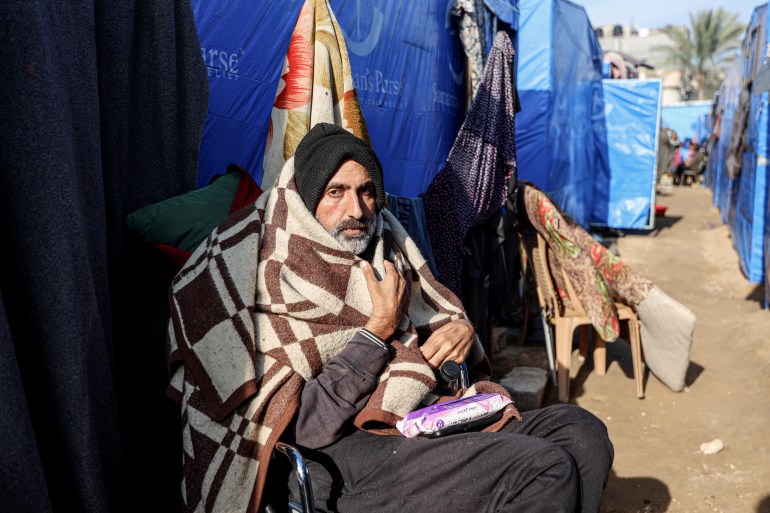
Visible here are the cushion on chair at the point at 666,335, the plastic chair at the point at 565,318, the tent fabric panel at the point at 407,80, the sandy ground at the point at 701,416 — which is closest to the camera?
the sandy ground at the point at 701,416

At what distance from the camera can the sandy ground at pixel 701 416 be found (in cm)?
337

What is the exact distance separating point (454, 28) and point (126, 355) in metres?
3.90

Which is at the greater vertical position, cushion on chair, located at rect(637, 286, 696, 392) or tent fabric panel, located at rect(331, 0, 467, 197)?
tent fabric panel, located at rect(331, 0, 467, 197)

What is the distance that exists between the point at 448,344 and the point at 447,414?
0.41 metres

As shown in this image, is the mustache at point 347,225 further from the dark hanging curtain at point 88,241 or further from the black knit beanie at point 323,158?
the dark hanging curtain at point 88,241

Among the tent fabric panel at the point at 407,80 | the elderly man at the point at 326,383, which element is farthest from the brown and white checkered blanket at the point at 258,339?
the tent fabric panel at the point at 407,80

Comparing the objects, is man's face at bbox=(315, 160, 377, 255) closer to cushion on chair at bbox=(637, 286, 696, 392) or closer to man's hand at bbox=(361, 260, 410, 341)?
man's hand at bbox=(361, 260, 410, 341)

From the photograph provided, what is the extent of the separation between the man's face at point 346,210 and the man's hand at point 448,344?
404 millimetres

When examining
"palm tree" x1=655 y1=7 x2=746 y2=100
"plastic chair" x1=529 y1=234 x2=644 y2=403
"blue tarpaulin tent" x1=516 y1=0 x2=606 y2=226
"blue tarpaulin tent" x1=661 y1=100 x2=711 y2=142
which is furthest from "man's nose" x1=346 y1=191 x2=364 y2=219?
"palm tree" x1=655 y1=7 x2=746 y2=100

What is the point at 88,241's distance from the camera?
1.87m

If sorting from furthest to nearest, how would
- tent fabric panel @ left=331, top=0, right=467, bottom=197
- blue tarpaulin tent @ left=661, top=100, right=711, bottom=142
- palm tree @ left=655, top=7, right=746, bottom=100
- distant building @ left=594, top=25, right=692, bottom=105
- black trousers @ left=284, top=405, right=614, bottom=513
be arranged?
1. distant building @ left=594, top=25, right=692, bottom=105
2. palm tree @ left=655, top=7, right=746, bottom=100
3. blue tarpaulin tent @ left=661, top=100, right=711, bottom=142
4. tent fabric panel @ left=331, top=0, right=467, bottom=197
5. black trousers @ left=284, top=405, right=614, bottom=513

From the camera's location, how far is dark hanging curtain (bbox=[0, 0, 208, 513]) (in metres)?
1.51

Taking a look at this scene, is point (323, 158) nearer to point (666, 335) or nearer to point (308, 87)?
point (308, 87)

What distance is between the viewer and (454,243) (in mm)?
3902
